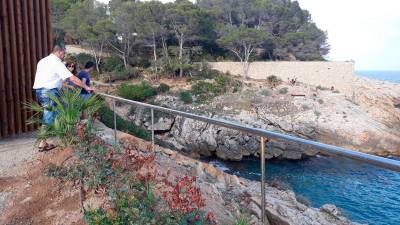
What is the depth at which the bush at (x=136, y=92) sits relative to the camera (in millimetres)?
27109

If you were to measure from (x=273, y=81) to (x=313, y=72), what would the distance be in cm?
425

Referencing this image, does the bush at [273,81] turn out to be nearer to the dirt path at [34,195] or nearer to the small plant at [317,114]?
the small plant at [317,114]

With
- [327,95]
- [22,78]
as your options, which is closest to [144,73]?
[327,95]

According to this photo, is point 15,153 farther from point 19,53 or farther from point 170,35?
point 170,35

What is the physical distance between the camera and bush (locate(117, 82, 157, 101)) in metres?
27.1

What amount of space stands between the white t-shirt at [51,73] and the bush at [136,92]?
2125 cm

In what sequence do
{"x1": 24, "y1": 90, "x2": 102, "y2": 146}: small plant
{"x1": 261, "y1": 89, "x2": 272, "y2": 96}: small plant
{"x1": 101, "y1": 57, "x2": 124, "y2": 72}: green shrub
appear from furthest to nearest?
{"x1": 101, "y1": 57, "x2": 124, "y2": 72}: green shrub, {"x1": 261, "y1": 89, "x2": 272, "y2": 96}: small plant, {"x1": 24, "y1": 90, "x2": 102, "y2": 146}: small plant

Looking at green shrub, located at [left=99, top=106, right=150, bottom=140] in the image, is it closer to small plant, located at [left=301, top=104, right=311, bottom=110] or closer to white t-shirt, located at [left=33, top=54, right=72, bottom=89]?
white t-shirt, located at [left=33, top=54, right=72, bottom=89]

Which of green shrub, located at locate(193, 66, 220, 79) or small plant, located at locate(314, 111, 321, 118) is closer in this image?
small plant, located at locate(314, 111, 321, 118)

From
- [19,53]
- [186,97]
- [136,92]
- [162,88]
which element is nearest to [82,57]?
[162,88]

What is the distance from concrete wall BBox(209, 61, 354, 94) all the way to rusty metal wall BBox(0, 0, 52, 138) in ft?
96.7

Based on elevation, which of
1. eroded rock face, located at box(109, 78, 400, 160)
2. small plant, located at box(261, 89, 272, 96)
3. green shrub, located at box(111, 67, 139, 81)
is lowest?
eroded rock face, located at box(109, 78, 400, 160)

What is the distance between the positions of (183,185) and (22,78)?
590 cm

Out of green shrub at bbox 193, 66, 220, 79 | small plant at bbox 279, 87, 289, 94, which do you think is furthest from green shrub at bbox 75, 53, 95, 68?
small plant at bbox 279, 87, 289, 94
